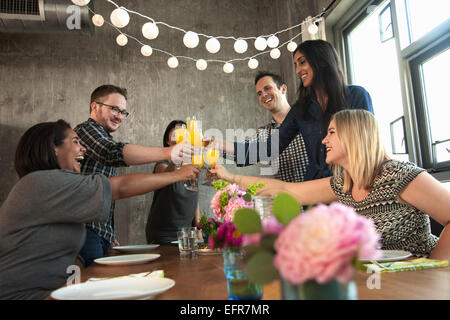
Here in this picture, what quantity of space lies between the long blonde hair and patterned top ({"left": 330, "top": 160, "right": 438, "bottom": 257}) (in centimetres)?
5

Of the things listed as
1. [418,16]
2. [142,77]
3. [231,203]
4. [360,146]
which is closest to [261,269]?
[231,203]

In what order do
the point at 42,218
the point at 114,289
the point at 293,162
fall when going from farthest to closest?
the point at 293,162
the point at 42,218
the point at 114,289

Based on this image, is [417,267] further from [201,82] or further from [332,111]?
[201,82]

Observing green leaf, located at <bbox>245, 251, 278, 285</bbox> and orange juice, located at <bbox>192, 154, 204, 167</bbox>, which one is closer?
green leaf, located at <bbox>245, 251, 278, 285</bbox>

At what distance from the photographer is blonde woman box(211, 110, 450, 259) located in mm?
1259

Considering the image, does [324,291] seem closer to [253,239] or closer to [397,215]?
[253,239]

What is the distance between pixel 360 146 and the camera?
142cm

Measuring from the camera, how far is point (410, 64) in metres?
2.54

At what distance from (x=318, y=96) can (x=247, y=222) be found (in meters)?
1.64

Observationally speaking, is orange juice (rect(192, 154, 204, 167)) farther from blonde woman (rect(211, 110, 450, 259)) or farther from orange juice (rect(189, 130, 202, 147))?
blonde woman (rect(211, 110, 450, 259))

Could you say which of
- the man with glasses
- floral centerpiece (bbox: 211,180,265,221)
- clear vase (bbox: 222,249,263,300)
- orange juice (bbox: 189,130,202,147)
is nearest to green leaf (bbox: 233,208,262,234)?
clear vase (bbox: 222,249,263,300)

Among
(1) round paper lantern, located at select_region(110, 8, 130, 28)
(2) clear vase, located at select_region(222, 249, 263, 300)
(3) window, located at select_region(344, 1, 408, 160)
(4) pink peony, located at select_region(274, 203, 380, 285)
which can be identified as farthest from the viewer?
(3) window, located at select_region(344, 1, 408, 160)

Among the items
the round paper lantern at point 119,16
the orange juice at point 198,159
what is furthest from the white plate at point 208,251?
the round paper lantern at point 119,16
